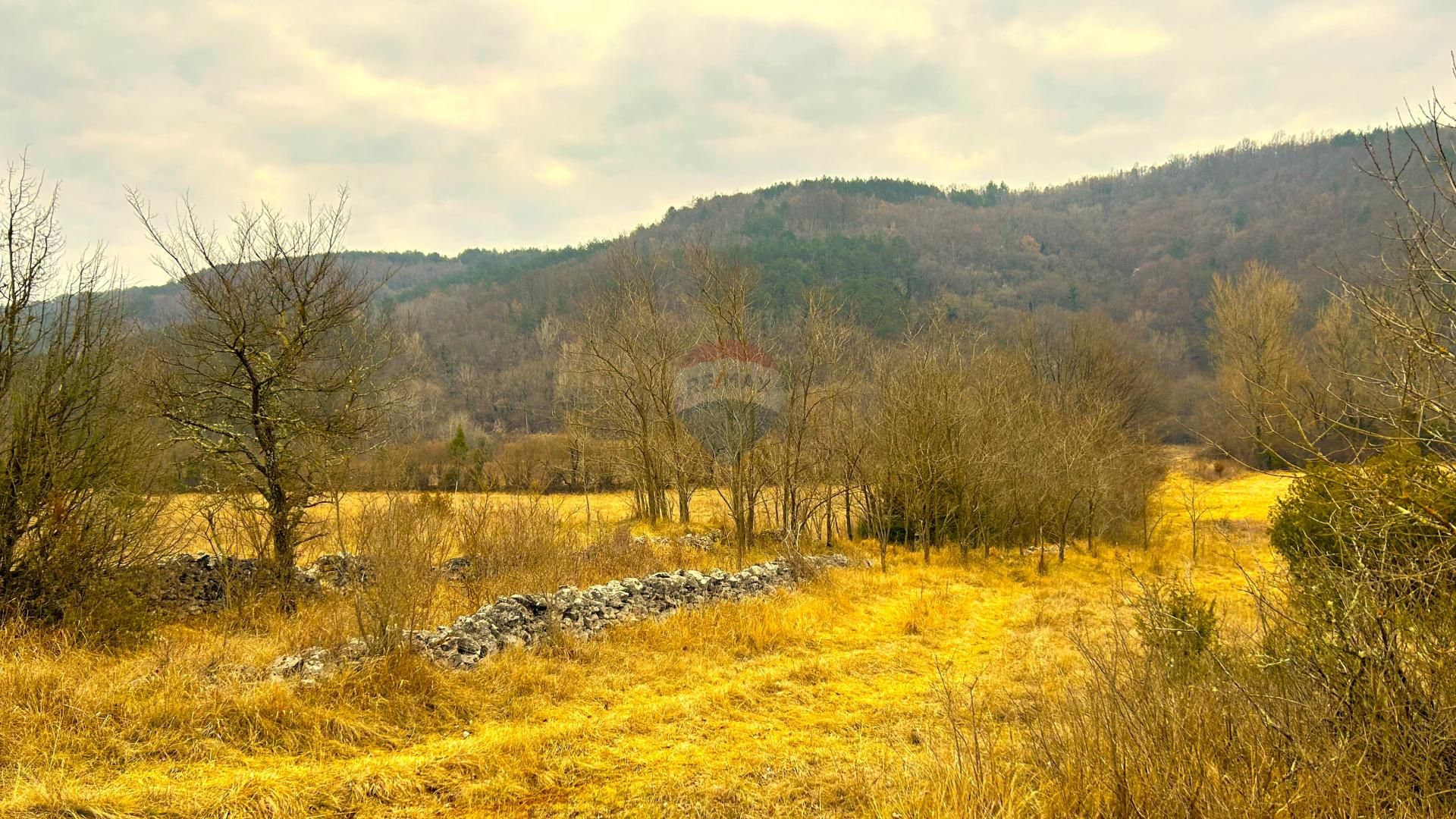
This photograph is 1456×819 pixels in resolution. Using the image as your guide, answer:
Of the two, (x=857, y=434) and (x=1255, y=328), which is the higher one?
(x=1255, y=328)

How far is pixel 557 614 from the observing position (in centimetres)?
857

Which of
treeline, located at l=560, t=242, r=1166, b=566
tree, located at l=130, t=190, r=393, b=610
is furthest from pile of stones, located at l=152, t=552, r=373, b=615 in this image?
treeline, located at l=560, t=242, r=1166, b=566

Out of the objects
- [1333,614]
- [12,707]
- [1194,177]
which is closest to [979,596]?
[1333,614]

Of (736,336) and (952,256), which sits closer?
(736,336)

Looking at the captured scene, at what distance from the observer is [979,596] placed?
44.2 feet

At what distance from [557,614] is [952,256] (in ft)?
295

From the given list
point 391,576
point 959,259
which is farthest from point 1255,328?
point 959,259

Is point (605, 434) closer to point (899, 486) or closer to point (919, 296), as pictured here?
point (899, 486)

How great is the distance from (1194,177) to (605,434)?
124068 mm

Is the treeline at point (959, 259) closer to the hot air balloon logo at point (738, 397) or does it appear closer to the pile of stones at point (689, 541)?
the hot air balloon logo at point (738, 397)

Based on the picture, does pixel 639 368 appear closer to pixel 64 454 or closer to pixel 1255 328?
pixel 64 454

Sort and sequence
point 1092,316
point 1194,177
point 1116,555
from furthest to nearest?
1. point 1194,177
2. point 1092,316
3. point 1116,555

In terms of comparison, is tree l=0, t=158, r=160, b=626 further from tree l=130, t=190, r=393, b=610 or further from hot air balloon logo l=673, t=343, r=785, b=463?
hot air balloon logo l=673, t=343, r=785, b=463

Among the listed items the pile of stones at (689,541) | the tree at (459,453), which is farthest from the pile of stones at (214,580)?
the tree at (459,453)
